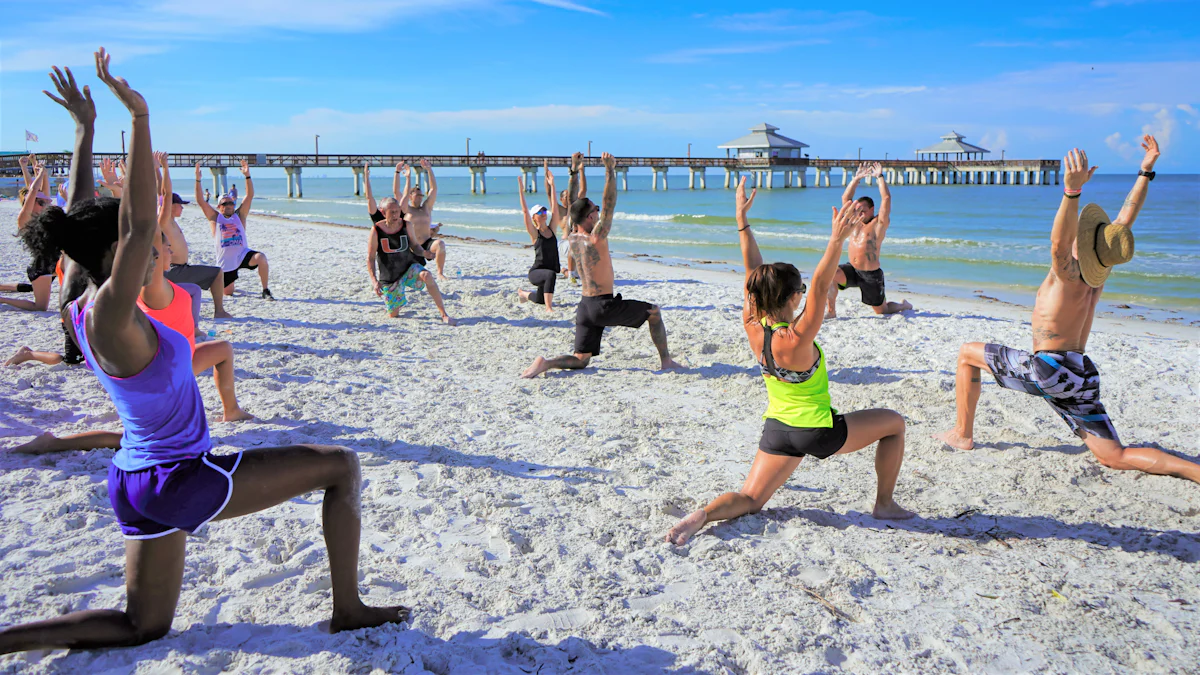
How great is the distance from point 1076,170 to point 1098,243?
497 millimetres

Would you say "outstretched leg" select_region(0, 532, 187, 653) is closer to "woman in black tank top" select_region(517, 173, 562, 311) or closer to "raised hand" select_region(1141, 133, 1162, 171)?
"raised hand" select_region(1141, 133, 1162, 171)

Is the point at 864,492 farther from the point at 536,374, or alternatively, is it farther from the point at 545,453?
the point at 536,374

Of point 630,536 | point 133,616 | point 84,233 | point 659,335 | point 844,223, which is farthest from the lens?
point 659,335

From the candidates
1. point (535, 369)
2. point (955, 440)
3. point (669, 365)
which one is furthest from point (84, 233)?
point (669, 365)

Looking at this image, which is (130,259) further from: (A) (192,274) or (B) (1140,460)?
(A) (192,274)

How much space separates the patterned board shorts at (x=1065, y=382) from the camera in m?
4.06

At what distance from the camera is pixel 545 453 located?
4.60 m

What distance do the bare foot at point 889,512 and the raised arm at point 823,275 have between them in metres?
1.07

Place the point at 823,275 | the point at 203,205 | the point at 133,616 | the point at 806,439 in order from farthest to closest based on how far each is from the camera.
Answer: the point at 203,205
the point at 806,439
the point at 823,275
the point at 133,616

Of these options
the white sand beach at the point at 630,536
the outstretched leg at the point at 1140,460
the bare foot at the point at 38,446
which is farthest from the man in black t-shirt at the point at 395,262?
the outstretched leg at the point at 1140,460

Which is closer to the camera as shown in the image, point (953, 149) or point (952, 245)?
point (952, 245)

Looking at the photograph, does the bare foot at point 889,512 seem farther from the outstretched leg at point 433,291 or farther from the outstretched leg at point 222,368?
the outstretched leg at point 433,291

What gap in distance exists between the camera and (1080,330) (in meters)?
4.11

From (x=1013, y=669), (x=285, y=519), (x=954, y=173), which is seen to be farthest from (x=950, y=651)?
(x=954, y=173)
